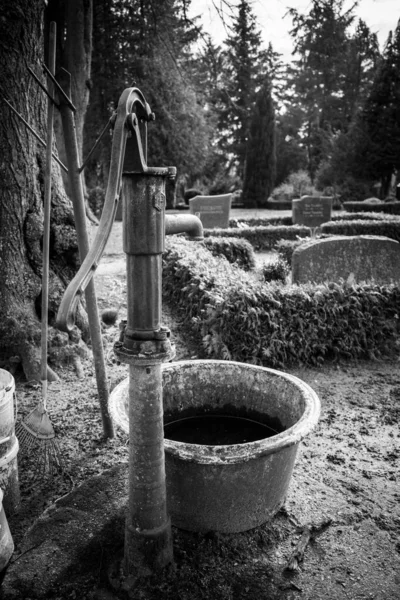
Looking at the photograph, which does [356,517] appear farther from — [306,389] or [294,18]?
[294,18]

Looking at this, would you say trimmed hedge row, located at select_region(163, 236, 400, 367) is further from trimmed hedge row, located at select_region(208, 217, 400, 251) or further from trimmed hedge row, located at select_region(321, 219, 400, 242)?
trimmed hedge row, located at select_region(321, 219, 400, 242)

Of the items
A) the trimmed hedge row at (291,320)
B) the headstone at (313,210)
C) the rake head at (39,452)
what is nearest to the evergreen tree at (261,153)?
the headstone at (313,210)

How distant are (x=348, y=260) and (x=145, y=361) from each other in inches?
245

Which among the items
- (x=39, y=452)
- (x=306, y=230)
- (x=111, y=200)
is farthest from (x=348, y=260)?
(x=306, y=230)

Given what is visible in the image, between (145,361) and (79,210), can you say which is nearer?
(145,361)

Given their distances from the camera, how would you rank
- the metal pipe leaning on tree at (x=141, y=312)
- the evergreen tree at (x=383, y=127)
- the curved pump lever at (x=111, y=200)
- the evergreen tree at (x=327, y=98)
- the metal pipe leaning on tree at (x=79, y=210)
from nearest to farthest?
1. the curved pump lever at (x=111, y=200)
2. the metal pipe leaning on tree at (x=141, y=312)
3. the metal pipe leaning on tree at (x=79, y=210)
4. the evergreen tree at (x=383, y=127)
5. the evergreen tree at (x=327, y=98)

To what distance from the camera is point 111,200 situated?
1504mm

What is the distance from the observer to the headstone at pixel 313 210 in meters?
16.5

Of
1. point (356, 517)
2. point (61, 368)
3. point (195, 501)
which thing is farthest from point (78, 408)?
point (356, 517)

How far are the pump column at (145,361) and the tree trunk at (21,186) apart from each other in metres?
2.48

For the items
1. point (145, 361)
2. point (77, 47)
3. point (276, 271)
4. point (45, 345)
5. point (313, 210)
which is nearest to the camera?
point (145, 361)

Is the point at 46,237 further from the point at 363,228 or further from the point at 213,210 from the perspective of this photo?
the point at 213,210

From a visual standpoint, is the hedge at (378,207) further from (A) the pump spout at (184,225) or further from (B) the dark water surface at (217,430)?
(A) the pump spout at (184,225)

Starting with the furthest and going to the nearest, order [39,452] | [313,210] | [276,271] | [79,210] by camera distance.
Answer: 1. [313,210]
2. [276,271]
3. [39,452]
4. [79,210]
